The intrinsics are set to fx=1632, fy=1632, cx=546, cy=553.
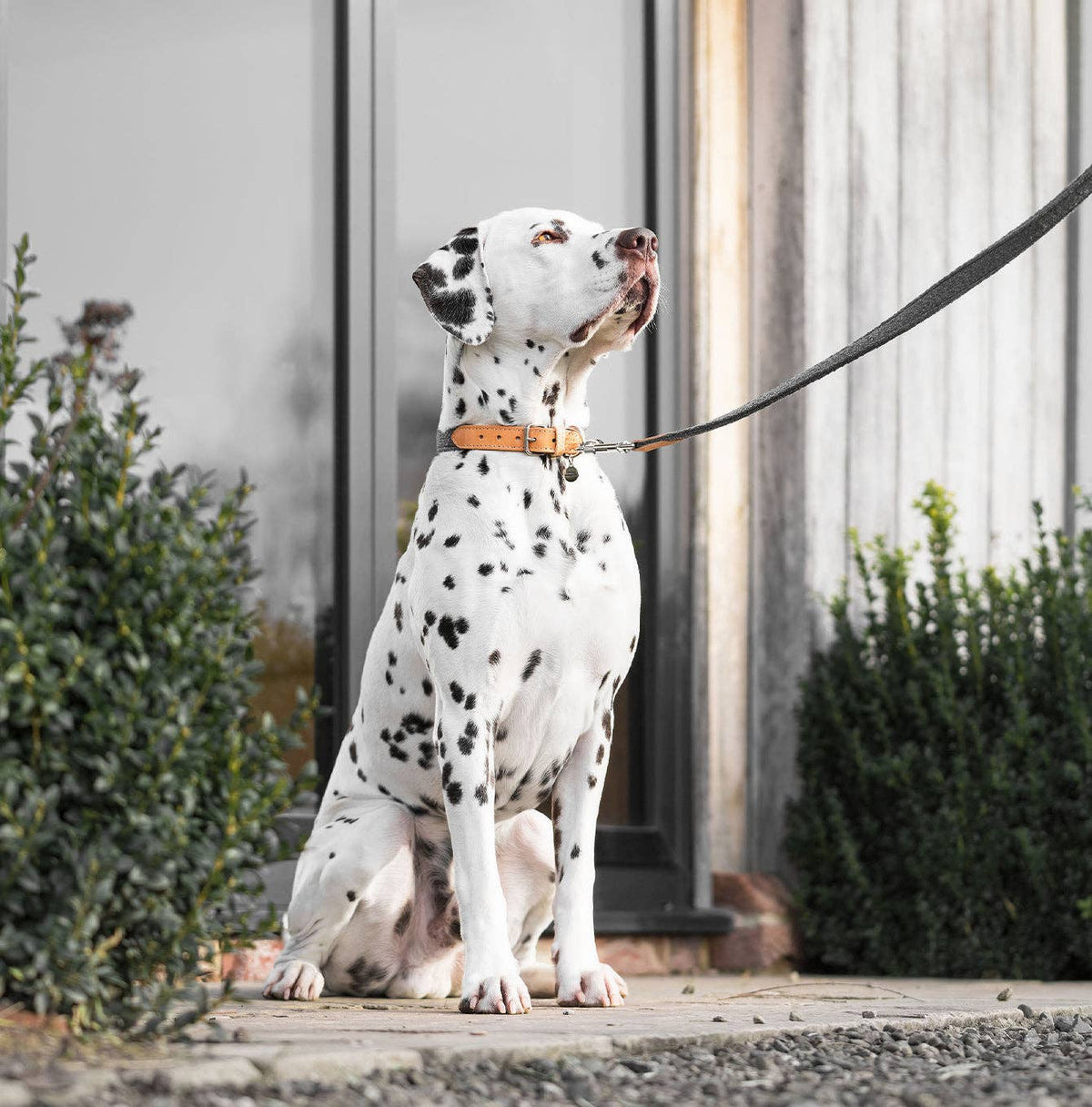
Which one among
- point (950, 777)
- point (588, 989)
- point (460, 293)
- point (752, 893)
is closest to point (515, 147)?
point (460, 293)

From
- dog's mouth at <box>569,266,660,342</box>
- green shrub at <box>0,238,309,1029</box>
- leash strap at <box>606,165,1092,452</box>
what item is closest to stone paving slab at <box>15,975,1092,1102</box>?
green shrub at <box>0,238,309,1029</box>

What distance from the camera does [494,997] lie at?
3.13 m

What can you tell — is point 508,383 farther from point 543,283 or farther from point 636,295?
point 636,295

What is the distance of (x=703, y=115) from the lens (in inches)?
229

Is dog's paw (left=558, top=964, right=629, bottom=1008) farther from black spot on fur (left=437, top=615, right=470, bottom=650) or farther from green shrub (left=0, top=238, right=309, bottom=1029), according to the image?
green shrub (left=0, top=238, right=309, bottom=1029)

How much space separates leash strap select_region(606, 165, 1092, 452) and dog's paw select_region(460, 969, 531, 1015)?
3.83ft

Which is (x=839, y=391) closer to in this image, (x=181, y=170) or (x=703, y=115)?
(x=703, y=115)

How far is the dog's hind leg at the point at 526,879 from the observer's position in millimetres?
3746

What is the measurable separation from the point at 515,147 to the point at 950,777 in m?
2.54

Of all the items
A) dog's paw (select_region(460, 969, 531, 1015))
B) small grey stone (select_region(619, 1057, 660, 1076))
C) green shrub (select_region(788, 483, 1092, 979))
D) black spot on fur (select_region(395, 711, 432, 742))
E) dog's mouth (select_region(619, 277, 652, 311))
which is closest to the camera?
small grey stone (select_region(619, 1057, 660, 1076))

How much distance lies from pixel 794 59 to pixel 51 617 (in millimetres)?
4254

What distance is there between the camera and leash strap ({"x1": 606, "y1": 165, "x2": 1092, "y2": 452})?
334 centimetres

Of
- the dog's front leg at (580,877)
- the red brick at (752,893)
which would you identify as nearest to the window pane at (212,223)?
the dog's front leg at (580,877)

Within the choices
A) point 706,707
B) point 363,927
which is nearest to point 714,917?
point 706,707
